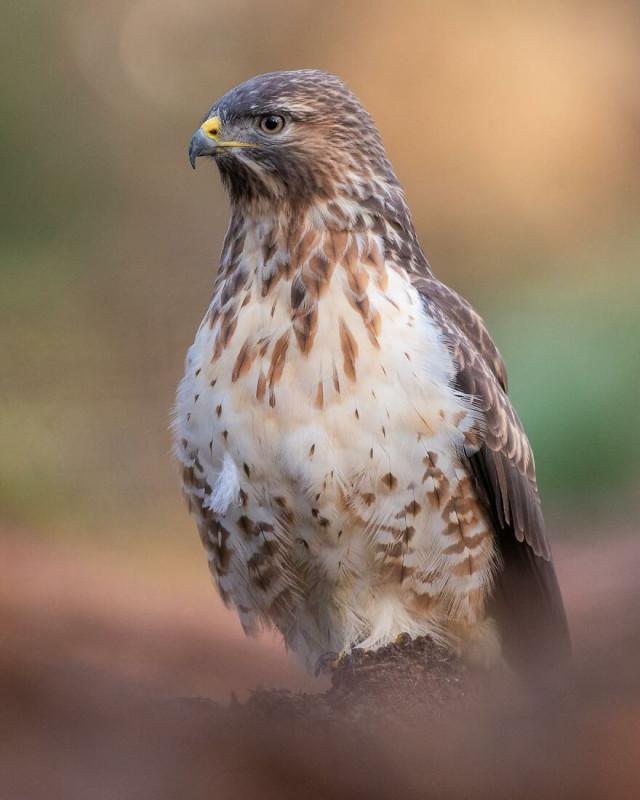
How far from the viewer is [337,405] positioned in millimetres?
1105

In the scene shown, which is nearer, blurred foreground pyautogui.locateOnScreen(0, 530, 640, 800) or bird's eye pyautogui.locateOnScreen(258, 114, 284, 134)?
blurred foreground pyautogui.locateOnScreen(0, 530, 640, 800)

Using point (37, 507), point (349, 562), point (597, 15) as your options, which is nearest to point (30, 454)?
point (37, 507)

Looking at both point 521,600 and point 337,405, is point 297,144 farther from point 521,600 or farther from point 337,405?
point 521,600

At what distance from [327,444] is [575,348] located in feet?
5.48

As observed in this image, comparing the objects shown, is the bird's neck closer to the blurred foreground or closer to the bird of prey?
the bird of prey

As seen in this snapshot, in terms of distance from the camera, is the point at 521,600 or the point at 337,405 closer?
the point at 337,405

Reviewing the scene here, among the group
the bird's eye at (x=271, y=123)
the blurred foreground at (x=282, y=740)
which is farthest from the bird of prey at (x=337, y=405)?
the blurred foreground at (x=282, y=740)

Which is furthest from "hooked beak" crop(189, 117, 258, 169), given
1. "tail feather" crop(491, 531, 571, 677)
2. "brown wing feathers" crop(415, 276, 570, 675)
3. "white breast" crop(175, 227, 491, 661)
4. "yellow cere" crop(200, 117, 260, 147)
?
"tail feather" crop(491, 531, 571, 677)

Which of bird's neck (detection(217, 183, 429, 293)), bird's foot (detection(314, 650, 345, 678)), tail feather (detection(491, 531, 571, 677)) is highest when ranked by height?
bird's neck (detection(217, 183, 429, 293))

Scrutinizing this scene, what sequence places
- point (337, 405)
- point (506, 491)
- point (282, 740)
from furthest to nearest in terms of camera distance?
point (506, 491), point (337, 405), point (282, 740)

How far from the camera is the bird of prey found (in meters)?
1.12

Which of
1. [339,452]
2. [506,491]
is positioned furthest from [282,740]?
[506,491]

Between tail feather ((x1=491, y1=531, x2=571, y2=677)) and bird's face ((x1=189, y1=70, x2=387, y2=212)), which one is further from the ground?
bird's face ((x1=189, y1=70, x2=387, y2=212))

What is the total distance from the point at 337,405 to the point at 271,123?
35cm
